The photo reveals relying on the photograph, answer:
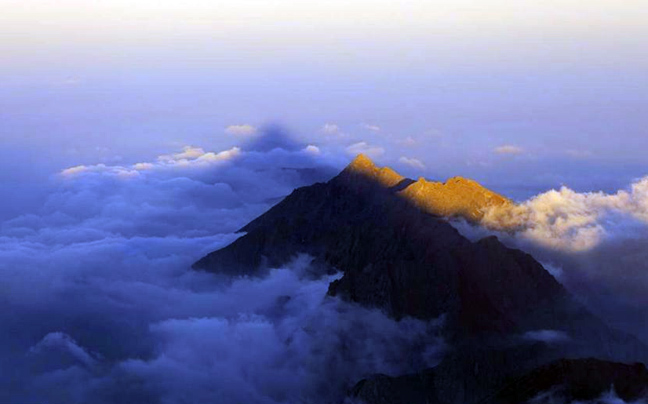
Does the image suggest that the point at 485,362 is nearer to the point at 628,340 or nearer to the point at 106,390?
the point at 628,340

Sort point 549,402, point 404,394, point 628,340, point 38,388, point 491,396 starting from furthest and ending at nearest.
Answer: point 628,340 → point 38,388 → point 404,394 → point 491,396 → point 549,402

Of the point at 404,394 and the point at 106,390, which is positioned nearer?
the point at 404,394

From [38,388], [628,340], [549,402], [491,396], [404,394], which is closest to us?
[549,402]

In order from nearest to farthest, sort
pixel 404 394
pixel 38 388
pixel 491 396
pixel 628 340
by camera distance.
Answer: pixel 491 396 → pixel 404 394 → pixel 38 388 → pixel 628 340

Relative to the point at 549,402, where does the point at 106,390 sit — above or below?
below

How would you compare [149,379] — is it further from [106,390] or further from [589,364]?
[589,364]

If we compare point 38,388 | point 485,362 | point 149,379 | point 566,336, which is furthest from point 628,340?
point 38,388

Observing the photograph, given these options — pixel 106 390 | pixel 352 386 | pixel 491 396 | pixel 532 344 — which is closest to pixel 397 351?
pixel 352 386

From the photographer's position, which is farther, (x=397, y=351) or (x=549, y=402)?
(x=397, y=351)

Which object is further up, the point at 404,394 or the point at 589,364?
the point at 589,364
